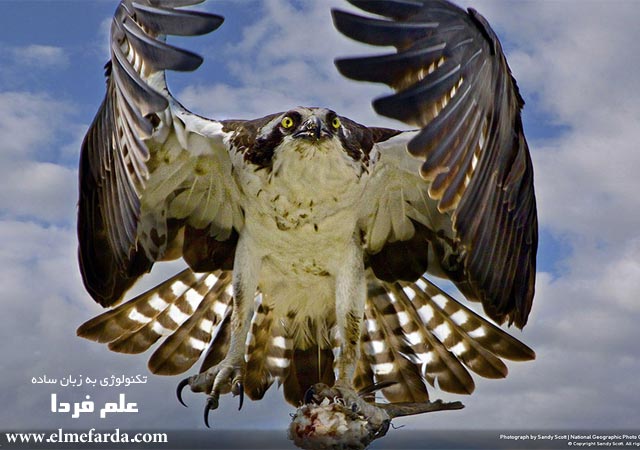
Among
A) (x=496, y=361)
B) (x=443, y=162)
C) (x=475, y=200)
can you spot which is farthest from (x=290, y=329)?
(x=443, y=162)

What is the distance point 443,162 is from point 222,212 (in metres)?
2.81

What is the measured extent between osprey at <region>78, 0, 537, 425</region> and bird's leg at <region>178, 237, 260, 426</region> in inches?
0.5

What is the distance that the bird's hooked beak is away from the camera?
6.06 m

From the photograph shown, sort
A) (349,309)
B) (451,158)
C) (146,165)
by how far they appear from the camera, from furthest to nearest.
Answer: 1. (349,309)
2. (146,165)
3. (451,158)

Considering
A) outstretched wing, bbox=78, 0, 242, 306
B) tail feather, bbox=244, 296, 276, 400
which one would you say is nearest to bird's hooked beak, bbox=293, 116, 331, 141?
outstretched wing, bbox=78, 0, 242, 306

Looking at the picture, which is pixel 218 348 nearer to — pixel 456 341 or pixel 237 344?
pixel 237 344

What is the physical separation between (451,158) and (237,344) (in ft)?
8.57

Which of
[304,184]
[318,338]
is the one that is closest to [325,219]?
[304,184]

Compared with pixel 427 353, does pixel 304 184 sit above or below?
above

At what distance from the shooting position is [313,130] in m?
6.05

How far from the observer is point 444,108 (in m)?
4.89

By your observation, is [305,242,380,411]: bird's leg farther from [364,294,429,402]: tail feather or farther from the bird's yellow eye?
the bird's yellow eye

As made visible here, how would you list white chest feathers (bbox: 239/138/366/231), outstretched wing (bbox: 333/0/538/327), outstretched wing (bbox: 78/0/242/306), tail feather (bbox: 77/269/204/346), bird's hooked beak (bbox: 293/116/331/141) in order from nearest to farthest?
outstretched wing (bbox: 333/0/538/327)
outstretched wing (bbox: 78/0/242/306)
bird's hooked beak (bbox: 293/116/331/141)
white chest feathers (bbox: 239/138/366/231)
tail feather (bbox: 77/269/204/346)

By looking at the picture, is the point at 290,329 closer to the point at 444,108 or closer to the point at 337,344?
the point at 337,344
